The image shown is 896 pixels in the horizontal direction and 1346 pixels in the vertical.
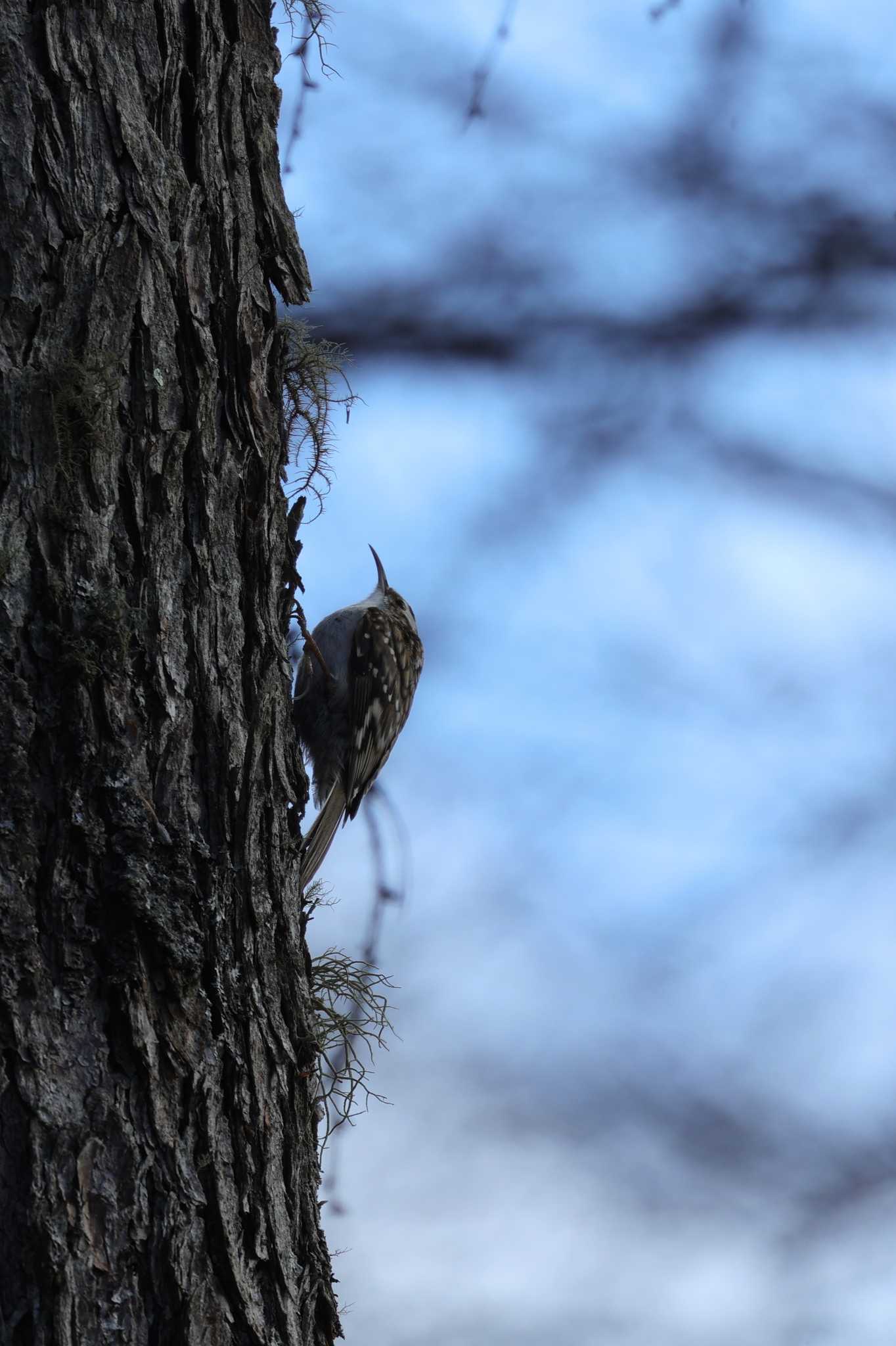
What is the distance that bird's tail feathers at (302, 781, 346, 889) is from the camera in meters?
3.07

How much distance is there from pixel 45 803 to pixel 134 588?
11.8 inches

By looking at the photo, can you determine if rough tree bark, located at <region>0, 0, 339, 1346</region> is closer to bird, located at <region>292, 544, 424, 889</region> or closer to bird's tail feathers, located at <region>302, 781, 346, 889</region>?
bird's tail feathers, located at <region>302, 781, 346, 889</region>

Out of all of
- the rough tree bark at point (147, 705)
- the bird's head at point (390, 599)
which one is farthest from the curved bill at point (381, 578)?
the rough tree bark at point (147, 705)

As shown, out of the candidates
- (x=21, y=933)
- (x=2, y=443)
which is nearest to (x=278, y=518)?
(x=2, y=443)

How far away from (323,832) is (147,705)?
191cm

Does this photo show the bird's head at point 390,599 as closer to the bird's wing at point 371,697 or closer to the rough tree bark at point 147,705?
the bird's wing at point 371,697

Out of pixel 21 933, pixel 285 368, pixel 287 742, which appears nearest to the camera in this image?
pixel 21 933

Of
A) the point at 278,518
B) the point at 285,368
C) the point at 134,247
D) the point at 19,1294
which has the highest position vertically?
the point at 285,368

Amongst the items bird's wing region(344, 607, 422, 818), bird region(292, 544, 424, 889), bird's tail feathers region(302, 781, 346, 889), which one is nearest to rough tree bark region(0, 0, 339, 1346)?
bird's tail feathers region(302, 781, 346, 889)

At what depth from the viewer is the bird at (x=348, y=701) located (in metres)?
3.87

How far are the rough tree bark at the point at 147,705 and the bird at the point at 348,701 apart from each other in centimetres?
192

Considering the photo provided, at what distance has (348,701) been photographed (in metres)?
3.97

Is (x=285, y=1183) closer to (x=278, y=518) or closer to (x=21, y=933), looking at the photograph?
(x=21, y=933)

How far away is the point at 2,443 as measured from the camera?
1.54 meters
